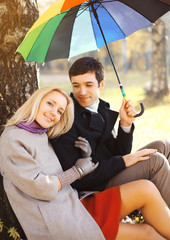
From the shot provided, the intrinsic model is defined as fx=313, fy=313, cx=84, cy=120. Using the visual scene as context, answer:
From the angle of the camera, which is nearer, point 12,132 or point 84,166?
point 12,132

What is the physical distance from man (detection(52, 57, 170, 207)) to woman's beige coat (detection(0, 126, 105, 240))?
33 centimetres

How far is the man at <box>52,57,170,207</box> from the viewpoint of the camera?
249cm

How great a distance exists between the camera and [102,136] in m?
2.75

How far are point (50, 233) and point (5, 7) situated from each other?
72.4 inches

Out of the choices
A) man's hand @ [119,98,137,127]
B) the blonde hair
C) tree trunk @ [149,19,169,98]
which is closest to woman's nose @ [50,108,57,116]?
the blonde hair

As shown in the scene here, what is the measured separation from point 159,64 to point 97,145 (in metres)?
8.18

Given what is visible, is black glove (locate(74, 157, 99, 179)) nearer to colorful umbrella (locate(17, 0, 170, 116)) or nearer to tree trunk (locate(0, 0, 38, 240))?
colorful umbrella (locate(17, 0, 170, 116))

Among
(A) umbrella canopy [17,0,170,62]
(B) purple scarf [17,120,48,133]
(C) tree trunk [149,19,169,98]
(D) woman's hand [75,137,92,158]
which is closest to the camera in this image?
(B) purple scarf [17,120,48,133]

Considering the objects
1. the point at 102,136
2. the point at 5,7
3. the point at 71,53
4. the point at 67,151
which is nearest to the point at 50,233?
the point at 67,151

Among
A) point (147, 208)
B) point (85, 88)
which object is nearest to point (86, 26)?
point (85, 88)

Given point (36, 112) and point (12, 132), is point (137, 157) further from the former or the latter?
point (12, 132)

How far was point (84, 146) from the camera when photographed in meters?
2.47

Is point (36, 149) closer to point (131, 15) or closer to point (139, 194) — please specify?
point (139, 194)

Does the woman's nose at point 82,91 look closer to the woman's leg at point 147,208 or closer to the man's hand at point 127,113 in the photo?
the man's hand at point 127,113
